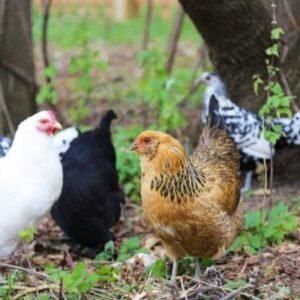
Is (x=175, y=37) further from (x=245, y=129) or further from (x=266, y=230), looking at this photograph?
(x=266, y=230)

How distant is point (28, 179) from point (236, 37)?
2.25 metres

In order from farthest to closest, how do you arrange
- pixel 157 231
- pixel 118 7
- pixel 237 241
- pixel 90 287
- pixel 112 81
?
pixel 118 7 < pixel 112 81 < pixel 237 241 < pixel 157 231 < pixel 90 287

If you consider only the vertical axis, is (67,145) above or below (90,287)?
above

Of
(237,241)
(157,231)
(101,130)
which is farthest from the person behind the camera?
(101,130)

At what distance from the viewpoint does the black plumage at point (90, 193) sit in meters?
5.50

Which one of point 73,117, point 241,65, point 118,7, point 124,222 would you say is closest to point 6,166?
point 124,222

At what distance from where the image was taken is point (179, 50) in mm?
12391

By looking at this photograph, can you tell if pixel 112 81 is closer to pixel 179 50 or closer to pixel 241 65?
pixel 179 50

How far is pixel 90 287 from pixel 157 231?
57cm

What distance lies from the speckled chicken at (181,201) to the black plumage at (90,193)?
113 centimetres

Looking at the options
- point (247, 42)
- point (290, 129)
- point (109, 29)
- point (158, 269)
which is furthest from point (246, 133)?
point (109, 29)

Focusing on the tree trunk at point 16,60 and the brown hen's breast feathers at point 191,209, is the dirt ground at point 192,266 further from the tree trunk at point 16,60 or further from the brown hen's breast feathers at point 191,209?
the tree trunk at point 16,60

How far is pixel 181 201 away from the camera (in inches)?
169

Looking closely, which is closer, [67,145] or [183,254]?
[183,254]
